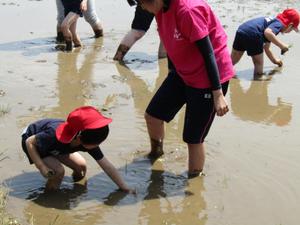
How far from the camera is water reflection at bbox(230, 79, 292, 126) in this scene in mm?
5820

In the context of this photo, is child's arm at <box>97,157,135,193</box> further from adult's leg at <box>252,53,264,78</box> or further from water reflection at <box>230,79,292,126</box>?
adult's leg at <box>252,53,264,78</box>

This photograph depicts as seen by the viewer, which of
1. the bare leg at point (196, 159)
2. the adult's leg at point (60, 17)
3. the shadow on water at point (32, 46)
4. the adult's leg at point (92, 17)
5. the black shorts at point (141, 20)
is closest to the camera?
the bare leg at point (196, 159)

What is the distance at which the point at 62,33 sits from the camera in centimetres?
852

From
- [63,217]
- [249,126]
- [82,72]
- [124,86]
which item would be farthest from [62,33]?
[63,217]

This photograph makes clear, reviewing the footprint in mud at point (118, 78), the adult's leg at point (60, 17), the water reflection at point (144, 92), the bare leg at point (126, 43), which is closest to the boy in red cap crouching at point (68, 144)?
the water reflection at point (144, 92)

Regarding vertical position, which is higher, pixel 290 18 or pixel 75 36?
pixel 290 18

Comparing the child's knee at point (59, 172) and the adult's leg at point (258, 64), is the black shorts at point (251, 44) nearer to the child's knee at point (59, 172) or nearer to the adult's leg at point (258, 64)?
the adult's leg at point (258, 64)

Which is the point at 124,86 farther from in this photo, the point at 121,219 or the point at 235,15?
the point at 235,15

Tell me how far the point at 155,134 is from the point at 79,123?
1.12 m

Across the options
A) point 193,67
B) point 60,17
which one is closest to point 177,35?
point 193,67

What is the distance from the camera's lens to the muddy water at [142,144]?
3832 mm

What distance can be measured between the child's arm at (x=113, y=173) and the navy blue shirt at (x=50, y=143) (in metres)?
0.04

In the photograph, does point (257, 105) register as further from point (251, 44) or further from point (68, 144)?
point (68, 144)

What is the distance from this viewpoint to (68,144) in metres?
3.91
